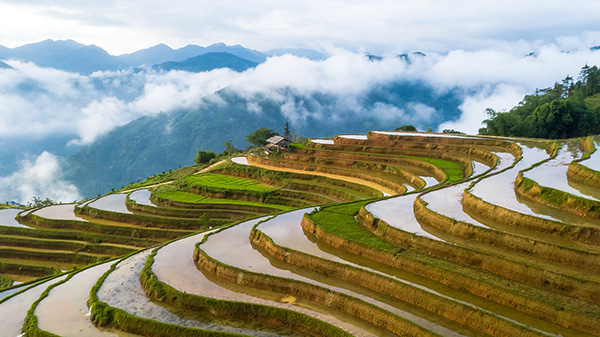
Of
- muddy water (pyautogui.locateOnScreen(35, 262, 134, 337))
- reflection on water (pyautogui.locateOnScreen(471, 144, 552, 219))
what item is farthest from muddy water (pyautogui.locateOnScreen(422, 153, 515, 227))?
muddy water (pyautogui.locateOnScreen(35, 262, 134, 337))

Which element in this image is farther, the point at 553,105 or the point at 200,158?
the point at 200,158

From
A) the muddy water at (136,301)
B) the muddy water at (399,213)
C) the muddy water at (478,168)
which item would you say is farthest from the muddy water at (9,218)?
the muddy water at (478,168)

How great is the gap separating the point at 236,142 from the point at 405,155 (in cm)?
9344

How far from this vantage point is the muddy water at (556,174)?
16.7 m

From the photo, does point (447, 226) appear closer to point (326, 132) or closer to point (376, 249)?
point (376, 249)

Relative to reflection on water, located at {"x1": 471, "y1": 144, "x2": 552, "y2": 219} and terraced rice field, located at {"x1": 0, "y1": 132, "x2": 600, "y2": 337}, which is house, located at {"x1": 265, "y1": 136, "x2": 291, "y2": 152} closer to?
terraced rice field, located at {"x1": 0, "y1": 132, "x2": 600, "y2": 337}

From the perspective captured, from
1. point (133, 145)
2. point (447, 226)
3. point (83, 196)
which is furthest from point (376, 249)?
point (133, 145)

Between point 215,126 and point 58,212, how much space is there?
326ft

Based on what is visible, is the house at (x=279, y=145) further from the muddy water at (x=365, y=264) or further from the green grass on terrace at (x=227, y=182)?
the muddy water at (x=365, y=264)

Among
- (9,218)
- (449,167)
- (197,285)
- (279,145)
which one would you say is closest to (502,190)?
(449,167)

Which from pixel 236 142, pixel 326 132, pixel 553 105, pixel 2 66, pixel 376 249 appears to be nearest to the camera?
pixel 376 249

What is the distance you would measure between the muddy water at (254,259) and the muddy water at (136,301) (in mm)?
1570

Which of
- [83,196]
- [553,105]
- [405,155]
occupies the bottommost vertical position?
[83,196]

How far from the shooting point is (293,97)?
157500 millimetres
